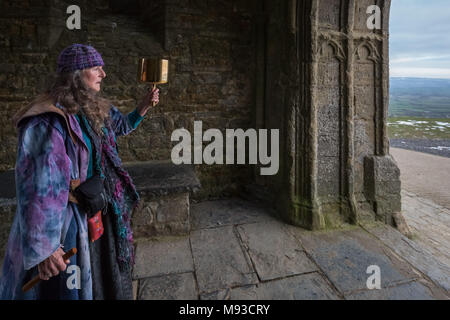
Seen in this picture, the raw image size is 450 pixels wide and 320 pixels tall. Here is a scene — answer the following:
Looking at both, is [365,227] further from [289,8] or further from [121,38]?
[121,38]

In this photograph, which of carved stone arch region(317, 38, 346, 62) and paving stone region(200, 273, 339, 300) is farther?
carved stone arch region(317, 38, 346, 62)

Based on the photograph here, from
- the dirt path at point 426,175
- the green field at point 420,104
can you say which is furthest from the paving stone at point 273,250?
the green field at point 420,104

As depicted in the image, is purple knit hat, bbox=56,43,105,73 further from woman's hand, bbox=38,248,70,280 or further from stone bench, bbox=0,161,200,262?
stone bench, bbox=0,161,200,262

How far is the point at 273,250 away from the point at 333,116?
155 cm

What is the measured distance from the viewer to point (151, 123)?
348 cm

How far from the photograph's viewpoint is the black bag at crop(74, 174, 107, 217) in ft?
3.92

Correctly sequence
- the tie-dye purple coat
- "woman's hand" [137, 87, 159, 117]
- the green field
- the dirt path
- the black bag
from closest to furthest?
1. the tie-dye purple coat
2. the black bag
3. "woman's hand" [137, 87, 159, 117]
4. the dirt path
5. the green field

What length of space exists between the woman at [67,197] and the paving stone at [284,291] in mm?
709

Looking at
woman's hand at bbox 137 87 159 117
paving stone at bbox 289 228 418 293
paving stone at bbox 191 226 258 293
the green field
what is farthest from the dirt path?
the green field

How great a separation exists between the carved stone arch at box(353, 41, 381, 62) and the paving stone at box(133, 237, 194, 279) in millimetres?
2698

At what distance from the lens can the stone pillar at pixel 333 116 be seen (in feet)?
8.95

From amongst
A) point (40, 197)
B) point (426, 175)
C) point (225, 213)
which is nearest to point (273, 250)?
point (225, 213)

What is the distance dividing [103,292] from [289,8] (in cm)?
297

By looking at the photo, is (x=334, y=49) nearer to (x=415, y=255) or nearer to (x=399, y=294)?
(x=415, y=255)
